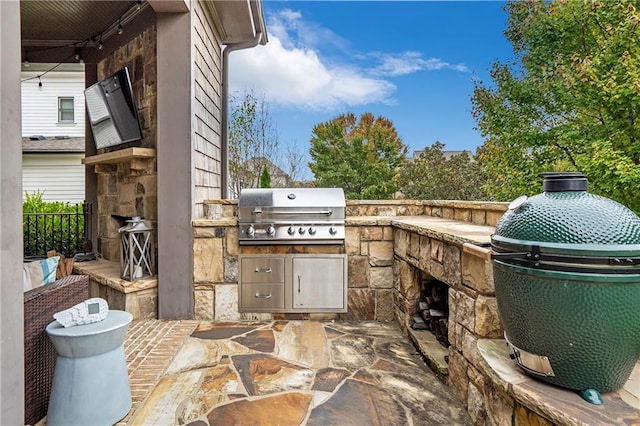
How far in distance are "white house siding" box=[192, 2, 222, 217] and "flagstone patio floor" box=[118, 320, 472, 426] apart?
1443 millimetres

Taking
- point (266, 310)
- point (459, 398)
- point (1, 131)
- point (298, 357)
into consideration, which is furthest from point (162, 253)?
point (459, 398)

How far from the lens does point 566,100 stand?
7.38 m

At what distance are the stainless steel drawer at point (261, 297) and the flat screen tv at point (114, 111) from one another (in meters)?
2.05

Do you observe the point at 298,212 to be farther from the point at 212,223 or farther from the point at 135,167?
the point at 135,167

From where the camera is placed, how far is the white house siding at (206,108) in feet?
11.8

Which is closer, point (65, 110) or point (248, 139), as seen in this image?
point (248, 139)

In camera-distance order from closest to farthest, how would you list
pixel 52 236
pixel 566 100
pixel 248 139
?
pixel 52 236, pixel 566 100, pixel 248 139

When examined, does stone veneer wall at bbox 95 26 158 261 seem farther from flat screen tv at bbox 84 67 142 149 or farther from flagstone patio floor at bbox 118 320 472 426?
flagstone patio floor at bbox 118 320 472 426

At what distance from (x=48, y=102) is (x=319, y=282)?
12.0 m

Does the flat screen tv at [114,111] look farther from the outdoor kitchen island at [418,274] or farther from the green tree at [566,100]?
the green tree at [566,100]

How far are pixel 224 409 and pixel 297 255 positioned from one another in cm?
169

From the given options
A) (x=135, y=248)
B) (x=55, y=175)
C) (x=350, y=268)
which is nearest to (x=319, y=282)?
(x=350, y=268)

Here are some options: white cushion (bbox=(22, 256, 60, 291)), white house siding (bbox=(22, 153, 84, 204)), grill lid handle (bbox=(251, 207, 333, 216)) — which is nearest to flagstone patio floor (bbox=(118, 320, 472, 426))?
white cushion (bbox=(22, 256, 60, 291))

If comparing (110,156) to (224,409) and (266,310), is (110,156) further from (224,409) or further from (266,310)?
(224,409)
